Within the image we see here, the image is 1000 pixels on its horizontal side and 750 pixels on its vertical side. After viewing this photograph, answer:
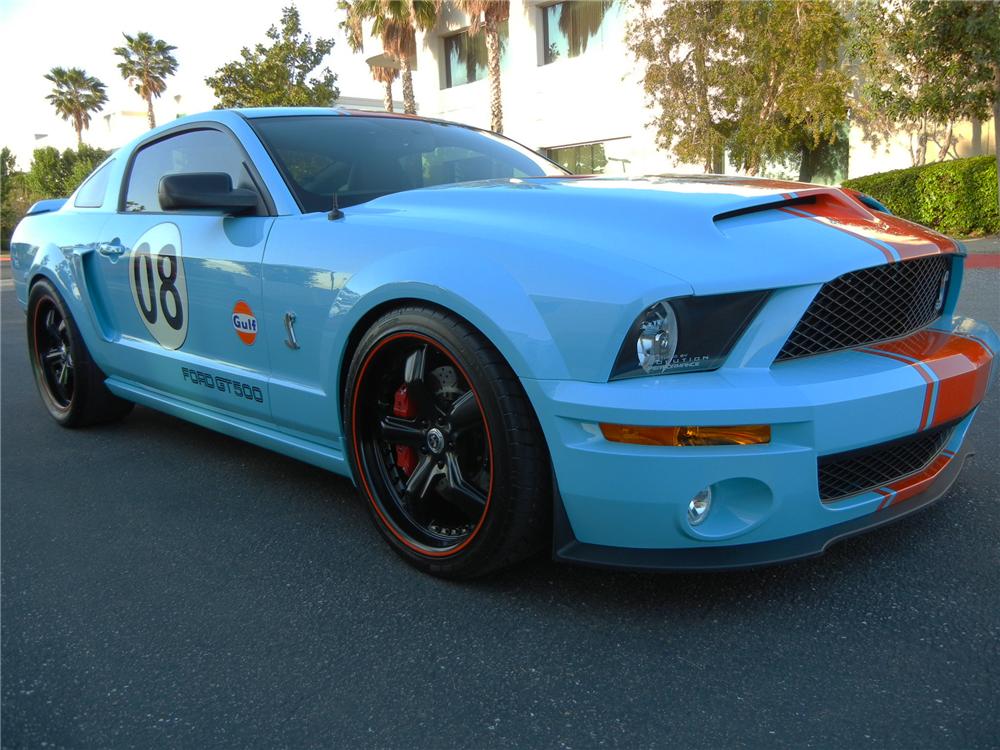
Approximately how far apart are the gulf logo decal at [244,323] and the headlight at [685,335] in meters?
1.42

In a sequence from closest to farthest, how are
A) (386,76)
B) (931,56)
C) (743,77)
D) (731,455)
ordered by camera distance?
(731,455) → (931,56) → (743,77) → (386,76)

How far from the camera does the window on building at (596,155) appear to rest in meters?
19.2

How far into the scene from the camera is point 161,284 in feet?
10.9

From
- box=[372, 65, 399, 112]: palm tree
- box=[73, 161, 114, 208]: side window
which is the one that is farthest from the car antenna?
box=[372, 65, 399, 112]: palm tree

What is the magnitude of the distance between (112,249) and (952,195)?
42.0 feet

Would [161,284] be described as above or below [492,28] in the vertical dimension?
below

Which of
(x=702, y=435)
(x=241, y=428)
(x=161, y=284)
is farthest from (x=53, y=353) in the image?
(x=702, y=435)

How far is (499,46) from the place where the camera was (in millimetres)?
21266

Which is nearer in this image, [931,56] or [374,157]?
[374,157]

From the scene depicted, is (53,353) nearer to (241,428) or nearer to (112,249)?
(112,249)

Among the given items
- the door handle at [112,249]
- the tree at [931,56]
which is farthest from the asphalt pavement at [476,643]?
the tree at [931,56]

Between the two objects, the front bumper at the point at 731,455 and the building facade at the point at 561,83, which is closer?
the front bumper at the point at 731,455

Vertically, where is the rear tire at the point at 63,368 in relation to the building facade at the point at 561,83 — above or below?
below

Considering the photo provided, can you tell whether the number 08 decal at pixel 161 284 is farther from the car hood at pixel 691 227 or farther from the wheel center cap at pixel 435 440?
the wheel center cap at pixel 435 440
